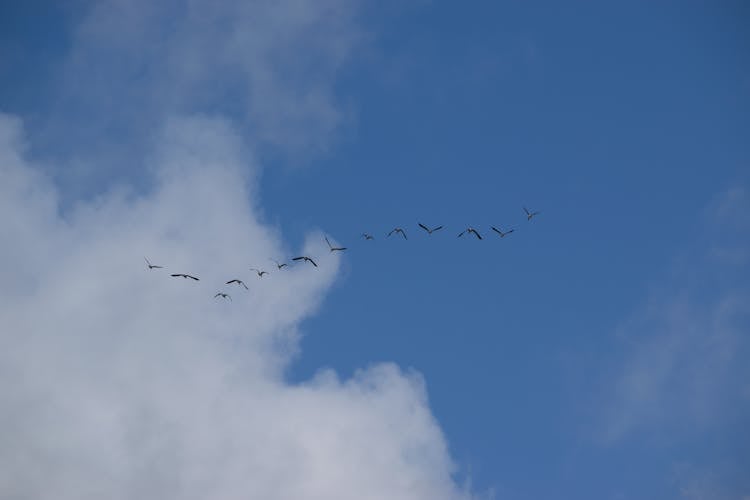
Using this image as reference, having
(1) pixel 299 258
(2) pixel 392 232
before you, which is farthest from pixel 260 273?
(2) pixel 392 232

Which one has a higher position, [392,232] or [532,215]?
[532,215]

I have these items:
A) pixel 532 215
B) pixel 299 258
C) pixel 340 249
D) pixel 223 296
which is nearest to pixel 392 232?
pixel 340 249

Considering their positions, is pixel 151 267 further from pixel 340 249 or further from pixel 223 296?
pixel 340 249

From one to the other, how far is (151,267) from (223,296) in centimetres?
1228

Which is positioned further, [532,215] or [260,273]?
[260,273]

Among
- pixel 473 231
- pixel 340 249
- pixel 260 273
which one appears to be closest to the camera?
pixel 473 231

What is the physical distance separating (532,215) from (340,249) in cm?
2692

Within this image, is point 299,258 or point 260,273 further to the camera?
point 260,273

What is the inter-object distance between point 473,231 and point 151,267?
42853mm

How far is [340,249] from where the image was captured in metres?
61.5

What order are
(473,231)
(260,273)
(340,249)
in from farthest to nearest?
(260,273)
(340,249)
(473,231)

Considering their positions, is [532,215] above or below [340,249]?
above

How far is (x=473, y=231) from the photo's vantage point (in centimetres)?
5778

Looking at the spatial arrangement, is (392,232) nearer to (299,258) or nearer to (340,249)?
(340,249)
